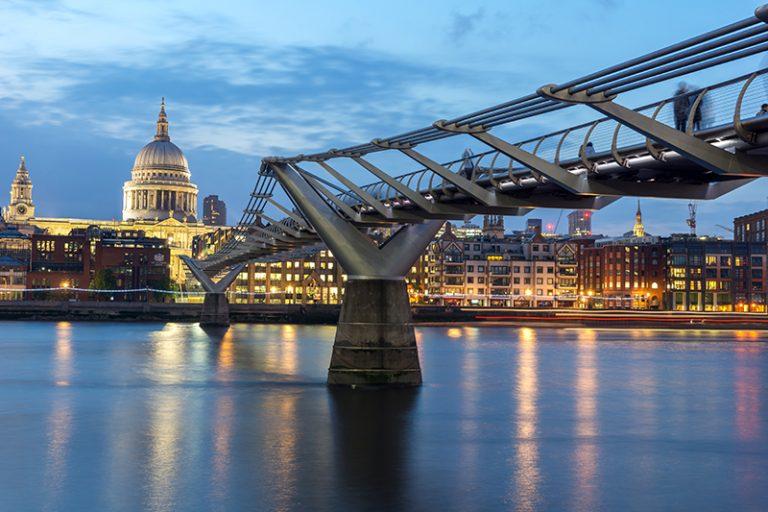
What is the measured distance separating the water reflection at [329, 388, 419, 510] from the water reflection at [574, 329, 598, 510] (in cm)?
475

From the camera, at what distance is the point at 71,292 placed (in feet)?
583

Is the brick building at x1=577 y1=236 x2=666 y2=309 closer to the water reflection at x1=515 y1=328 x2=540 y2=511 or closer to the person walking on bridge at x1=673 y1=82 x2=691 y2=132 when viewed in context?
the water reflection at x1=515 y1=328 x2=540 y2=511

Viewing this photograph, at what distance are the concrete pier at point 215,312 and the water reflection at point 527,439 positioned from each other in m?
55.0

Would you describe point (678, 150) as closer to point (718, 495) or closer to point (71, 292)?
point (718, 495)

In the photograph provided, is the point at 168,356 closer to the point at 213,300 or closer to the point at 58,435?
the point at 58,435

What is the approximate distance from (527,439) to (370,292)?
12.0m

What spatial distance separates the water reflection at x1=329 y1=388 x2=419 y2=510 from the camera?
99.9 ft

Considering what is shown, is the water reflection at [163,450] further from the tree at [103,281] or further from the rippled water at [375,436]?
the tree at [103,281]

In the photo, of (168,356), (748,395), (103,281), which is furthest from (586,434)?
(103,281)

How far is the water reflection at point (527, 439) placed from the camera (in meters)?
30.6

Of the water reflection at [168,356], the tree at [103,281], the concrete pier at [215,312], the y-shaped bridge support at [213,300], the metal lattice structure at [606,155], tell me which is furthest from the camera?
the tree at [103,281]

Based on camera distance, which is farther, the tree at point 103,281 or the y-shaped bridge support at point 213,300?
the tree at point 103,281

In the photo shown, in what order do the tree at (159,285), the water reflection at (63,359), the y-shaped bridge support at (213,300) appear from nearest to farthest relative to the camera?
the water reflection at (63,359)
the y-shaped bridge support at (213,300)
the tree at (159,285)

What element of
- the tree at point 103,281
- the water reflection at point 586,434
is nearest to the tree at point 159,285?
the tree at point 103,281
